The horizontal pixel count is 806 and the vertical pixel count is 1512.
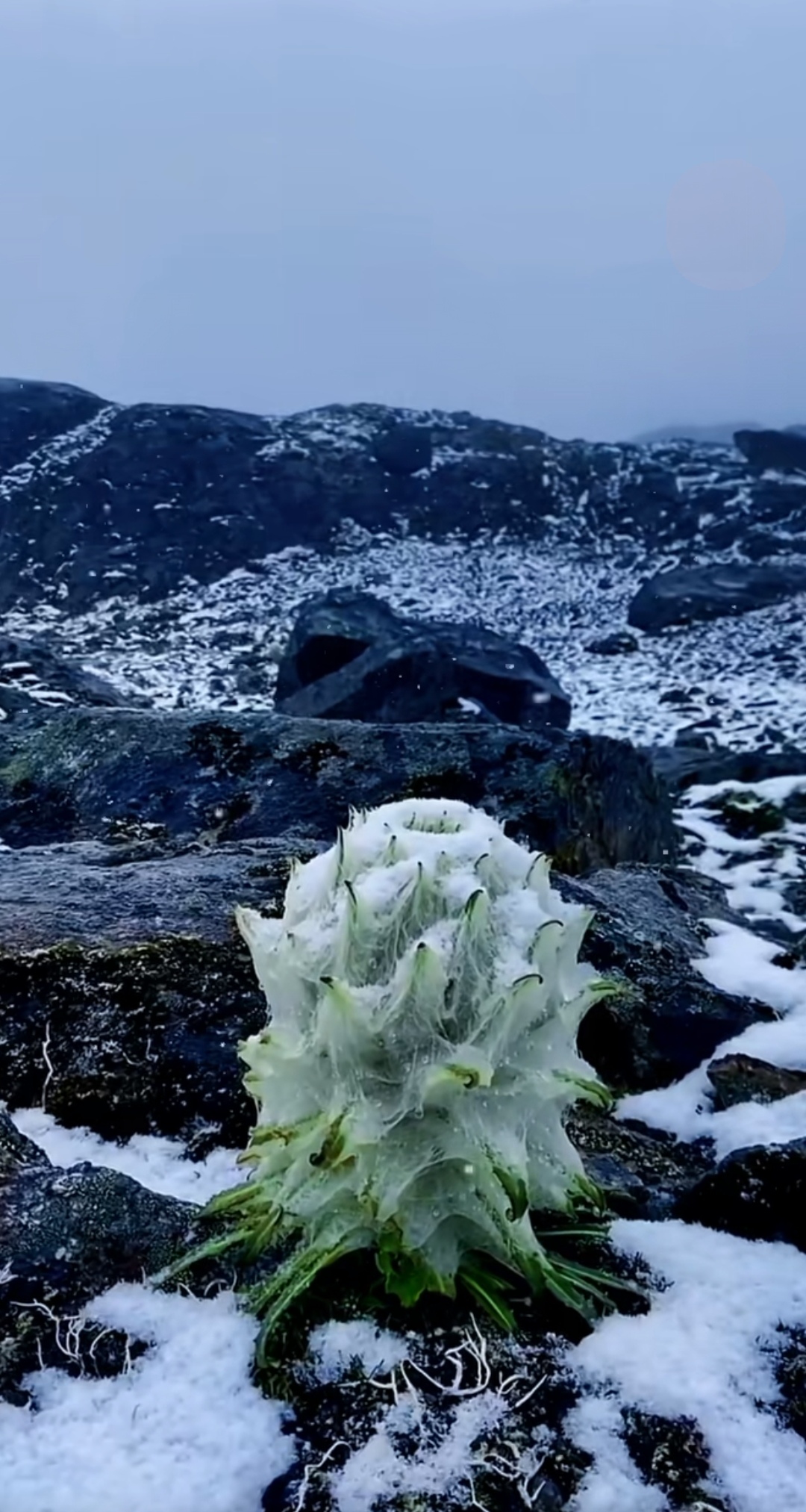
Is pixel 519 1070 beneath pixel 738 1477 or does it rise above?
above

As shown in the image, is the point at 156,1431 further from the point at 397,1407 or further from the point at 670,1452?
the point at 670,1452

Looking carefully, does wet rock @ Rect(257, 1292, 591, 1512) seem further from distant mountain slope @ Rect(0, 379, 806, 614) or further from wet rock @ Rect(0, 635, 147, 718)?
distant mountain slope @ Rect(0, 379, 806, 614)

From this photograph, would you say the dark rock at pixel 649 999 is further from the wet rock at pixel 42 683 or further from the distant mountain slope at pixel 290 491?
the distant mountain slope at pixel 290 491

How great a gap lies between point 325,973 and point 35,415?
33.5 meters

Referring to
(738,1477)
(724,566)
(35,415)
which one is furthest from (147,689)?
(738,1477)

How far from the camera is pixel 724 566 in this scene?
25.3m

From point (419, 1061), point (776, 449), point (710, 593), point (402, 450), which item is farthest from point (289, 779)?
point (776, 449)

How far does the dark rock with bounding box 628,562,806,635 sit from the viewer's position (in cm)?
2312

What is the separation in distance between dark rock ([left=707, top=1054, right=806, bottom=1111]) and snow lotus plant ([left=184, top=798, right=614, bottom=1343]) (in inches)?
67.0

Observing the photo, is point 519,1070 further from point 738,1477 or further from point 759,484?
point 759,484

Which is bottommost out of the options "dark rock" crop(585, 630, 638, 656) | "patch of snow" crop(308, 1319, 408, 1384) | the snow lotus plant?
"dark rock" crop(585, 630, 638, 656)

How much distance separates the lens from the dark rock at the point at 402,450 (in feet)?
107

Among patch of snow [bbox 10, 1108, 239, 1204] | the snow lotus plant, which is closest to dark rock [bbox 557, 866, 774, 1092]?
patch of snow [bbox 10, 1108, 239, 1204]

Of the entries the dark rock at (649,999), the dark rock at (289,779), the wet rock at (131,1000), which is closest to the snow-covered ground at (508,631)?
the dark rock at (289,779)
